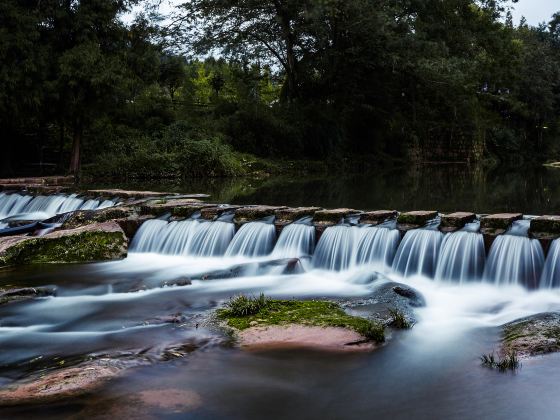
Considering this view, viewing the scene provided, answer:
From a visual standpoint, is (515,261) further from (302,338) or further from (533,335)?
(302,338)

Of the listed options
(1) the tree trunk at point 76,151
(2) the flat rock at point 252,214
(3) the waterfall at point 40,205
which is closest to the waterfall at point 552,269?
(2) the flat rock at point 252,214

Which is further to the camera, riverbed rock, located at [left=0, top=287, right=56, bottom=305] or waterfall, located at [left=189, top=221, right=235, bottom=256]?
waterfall, located at [left=189, top=221, right=235, bottom=256]

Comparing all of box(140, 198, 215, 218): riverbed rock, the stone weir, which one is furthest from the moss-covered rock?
box(140, 198, 215, 218): riverbed rock

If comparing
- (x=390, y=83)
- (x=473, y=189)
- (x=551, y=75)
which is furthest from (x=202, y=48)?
(x=551, y=75)

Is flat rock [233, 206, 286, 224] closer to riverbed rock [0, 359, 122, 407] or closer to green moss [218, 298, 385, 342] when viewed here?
green moss [218, 298, 385, 342]

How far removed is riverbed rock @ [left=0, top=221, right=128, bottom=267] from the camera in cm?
928

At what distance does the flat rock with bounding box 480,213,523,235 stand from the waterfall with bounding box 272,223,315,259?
9.92ft

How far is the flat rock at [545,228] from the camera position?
775cm

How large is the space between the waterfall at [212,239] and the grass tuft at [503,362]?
20.5 ft

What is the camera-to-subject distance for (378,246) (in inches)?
353

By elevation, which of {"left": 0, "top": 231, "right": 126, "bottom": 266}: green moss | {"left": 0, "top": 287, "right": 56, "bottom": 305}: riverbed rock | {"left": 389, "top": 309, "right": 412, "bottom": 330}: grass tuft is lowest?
{"left": 0, "top": 287, "right": 56, "bottom": 305}: riverbed rock

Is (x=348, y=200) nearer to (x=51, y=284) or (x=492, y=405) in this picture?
(x=51, y=284)

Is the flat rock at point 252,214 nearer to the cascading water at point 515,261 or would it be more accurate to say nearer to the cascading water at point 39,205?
the cascading water at point 515,261

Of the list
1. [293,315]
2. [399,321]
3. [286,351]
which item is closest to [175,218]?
[293,315]
